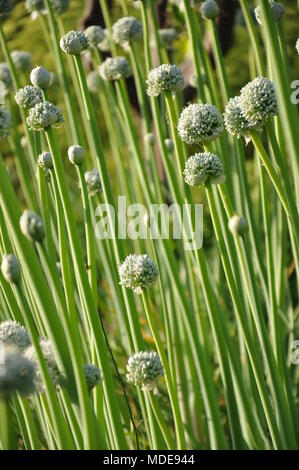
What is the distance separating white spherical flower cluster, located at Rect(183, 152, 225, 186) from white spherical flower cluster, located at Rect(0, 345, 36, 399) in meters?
0.32

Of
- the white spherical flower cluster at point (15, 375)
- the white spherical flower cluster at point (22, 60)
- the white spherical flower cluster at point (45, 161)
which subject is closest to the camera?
the white spherical flower cluster at point (15, 375)

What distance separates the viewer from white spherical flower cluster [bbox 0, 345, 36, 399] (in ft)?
1.49

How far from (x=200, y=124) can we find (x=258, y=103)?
0.07 metres

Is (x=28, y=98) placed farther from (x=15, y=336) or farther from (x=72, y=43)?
(x=15, y=336)

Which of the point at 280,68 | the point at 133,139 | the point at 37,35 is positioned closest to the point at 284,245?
the point at 133,139

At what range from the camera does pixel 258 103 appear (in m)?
0.70

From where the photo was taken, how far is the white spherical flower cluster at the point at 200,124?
72 centimetres

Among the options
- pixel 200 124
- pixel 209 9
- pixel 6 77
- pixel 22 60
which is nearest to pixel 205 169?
pixel 200 124

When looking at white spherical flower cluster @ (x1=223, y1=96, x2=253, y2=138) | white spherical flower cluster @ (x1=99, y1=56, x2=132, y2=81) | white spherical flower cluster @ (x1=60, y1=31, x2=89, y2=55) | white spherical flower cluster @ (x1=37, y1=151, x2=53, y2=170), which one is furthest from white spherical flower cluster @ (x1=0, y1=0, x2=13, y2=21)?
white spherical flower cluster @ (x1=223, y1=96, x2=253, y2=138)

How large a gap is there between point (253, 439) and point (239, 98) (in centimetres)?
49

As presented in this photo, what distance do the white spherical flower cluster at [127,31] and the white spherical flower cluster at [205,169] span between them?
535mm

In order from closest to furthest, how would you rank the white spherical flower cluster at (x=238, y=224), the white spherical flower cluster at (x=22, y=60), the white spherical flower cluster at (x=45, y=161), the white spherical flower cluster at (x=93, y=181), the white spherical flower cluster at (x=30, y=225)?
the white spherical flower cluster at (x=30, y=225) < the white spherical flower cluster at (x=238, y=224) < the white spherical flower cluster at (x=45, y=161) < the white spherical flower cluster at (x=93, y=181) < the white spherical flower cluster at (x=22, y=60)

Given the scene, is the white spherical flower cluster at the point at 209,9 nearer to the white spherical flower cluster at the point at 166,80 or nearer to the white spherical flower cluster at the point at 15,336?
the white spherical flower cluster at the point at 166,80

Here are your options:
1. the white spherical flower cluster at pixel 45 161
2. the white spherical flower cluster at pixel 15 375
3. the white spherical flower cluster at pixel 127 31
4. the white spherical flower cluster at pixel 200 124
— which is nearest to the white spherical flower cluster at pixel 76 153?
the white spherical flower cluster at pixel 45 161
